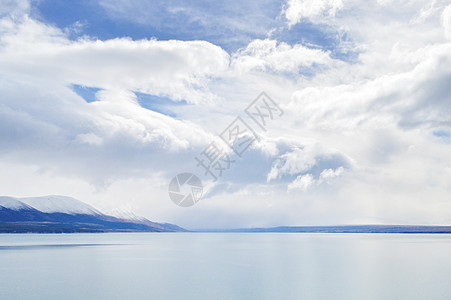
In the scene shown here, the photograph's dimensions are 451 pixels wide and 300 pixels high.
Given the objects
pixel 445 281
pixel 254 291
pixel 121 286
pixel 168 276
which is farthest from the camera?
pixel 168 276

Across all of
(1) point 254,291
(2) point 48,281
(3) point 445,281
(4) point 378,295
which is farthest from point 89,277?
(3) point 445,281

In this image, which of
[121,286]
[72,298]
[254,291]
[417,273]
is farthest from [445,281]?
[72,298]

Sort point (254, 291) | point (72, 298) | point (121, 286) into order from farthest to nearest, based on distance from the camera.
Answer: point (121, 286), point (254, 291), point (72, 298)

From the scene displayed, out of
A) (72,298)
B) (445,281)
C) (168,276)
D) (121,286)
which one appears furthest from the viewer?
(168,276)

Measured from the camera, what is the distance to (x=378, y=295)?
39.0 m

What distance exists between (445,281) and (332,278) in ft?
44.0

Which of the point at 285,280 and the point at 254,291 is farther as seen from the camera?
the point at 285,280

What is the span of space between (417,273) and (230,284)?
28535mm

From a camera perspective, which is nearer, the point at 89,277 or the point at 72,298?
the point at 72,298

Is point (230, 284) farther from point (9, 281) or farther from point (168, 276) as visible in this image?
point (9, 281)

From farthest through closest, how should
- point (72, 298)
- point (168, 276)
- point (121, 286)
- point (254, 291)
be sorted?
point (168, 276)
point (121, 286)
point (254, 291)
point (72, 298)

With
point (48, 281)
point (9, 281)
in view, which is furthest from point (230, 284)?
point (9, 281)

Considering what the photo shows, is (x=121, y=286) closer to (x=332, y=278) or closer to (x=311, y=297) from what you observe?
(x=311, y=297)

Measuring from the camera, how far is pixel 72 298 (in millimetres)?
36688
